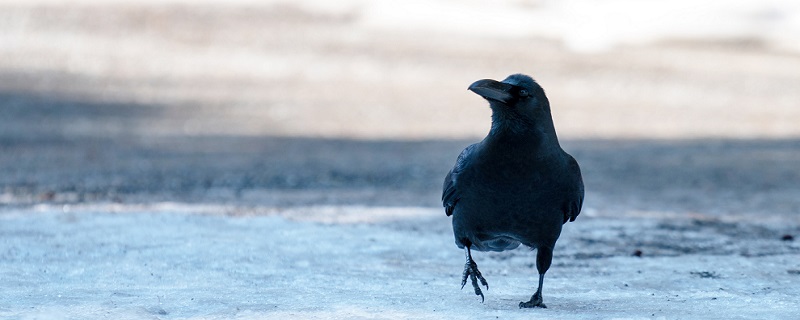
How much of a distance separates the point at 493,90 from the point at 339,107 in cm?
1225

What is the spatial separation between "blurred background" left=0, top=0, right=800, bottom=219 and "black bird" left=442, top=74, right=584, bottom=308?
3.77m

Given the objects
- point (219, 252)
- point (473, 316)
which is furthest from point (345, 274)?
point (473, 316)

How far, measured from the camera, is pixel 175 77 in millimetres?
Result: 17812

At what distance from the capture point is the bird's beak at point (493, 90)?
4.26 m

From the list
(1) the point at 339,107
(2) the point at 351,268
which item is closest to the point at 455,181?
(2) the point at 351,268

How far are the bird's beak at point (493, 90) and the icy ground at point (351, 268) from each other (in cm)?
82

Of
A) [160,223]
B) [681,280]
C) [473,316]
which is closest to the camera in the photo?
[473,316]

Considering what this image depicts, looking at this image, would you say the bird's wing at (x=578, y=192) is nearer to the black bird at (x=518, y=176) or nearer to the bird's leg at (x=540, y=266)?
the black bird at (x=518, y=176)

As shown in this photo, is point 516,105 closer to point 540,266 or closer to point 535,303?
point 540,266

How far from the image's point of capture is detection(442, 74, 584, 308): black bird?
4336 mm

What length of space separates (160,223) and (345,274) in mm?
1854

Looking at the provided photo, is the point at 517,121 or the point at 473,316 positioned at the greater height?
the point at 517,121

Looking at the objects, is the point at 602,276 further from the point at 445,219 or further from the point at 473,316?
the point at 445,219

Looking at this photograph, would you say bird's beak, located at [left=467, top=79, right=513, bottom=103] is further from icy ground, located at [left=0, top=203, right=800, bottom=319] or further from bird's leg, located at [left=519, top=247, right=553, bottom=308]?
icy ground, located at [left=0, top=203, right=800, bottom=319]
